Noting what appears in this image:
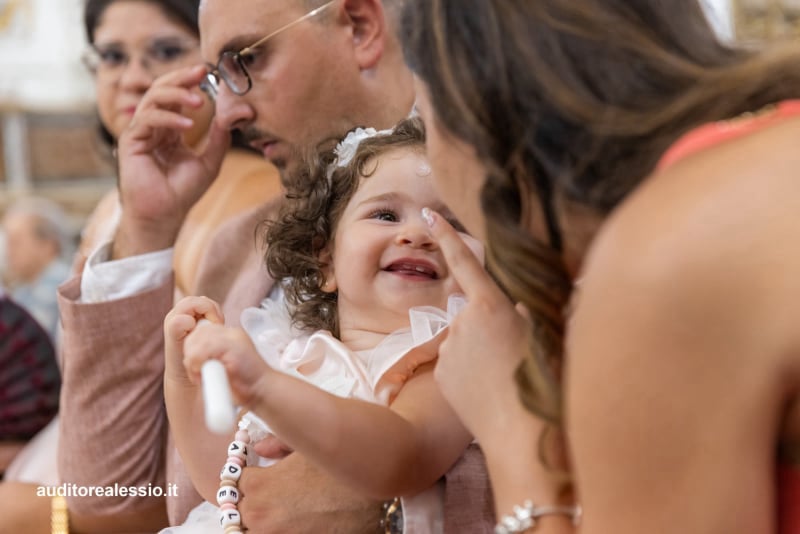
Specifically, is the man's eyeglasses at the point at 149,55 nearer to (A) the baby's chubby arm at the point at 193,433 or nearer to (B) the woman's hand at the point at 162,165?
(B) the woman's hand at the point at 162,165

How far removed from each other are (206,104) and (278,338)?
2.12 ft

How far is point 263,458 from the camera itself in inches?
56.6

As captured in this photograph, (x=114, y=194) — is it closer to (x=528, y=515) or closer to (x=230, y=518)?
(x=230, y=518)

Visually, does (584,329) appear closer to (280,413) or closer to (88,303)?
(280,413)

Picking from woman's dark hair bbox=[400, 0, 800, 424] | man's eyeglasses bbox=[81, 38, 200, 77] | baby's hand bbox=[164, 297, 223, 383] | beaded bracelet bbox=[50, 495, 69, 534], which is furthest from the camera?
man's eyeglasses bbox=[81, 38, 200, 77]

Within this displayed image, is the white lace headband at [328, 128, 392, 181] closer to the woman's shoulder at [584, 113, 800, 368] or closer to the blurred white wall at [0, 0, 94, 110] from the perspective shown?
the woman's shoulder at [584, 113, 800, 368]

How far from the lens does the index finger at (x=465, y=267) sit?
1.15 meters

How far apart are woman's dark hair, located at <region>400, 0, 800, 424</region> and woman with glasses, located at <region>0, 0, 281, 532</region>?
2.93 feet

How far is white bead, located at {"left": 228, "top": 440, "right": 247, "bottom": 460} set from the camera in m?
1.42

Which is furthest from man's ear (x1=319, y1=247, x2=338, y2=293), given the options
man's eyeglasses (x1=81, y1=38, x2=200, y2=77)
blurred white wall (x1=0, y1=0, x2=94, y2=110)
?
blurred white wall (x1=0, y1=0, x2=94, y2=110)

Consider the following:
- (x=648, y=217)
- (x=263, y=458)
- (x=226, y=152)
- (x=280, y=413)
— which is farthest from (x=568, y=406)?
(x=226, y=152)

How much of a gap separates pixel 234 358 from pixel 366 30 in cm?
88

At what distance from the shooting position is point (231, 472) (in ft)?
4.60

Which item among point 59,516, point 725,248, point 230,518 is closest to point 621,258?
point 725,248
